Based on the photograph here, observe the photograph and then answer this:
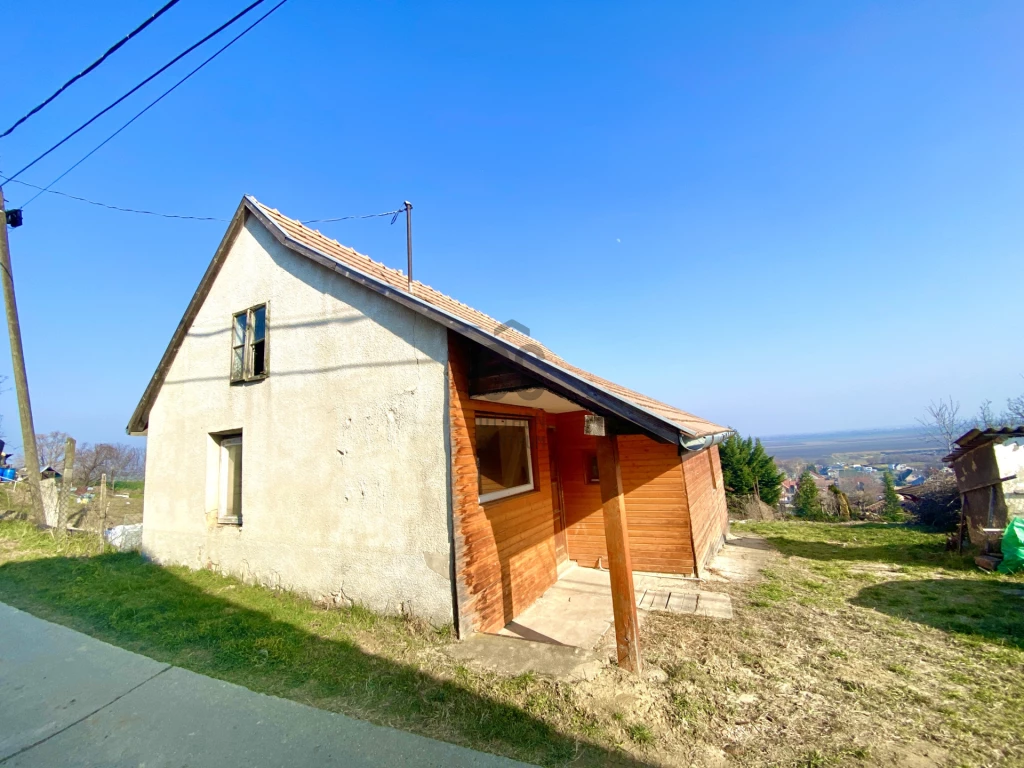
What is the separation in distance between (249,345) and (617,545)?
6684 millimetres

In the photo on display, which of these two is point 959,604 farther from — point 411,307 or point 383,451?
point 411,307

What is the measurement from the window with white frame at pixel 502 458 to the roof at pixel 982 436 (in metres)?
8.04

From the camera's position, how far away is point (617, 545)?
415 centimetres

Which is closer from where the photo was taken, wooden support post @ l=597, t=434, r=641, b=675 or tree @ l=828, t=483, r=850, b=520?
wooden support post @ l=597, t=434, r=641, b=675

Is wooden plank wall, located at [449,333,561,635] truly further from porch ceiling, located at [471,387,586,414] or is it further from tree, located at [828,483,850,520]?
tree, located at [828,483,850,520]

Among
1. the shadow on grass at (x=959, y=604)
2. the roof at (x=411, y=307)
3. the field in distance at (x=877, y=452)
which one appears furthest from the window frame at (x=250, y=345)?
the field in distance at (x=877, y=452)

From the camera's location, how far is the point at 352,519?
5508 mm

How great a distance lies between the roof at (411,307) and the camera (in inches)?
149

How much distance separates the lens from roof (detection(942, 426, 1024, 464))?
7.23 meters

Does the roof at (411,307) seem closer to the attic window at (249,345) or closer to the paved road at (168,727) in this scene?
the attic window at (249,345)

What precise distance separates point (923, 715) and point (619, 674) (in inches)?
89.8

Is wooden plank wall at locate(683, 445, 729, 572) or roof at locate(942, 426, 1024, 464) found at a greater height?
roof at locate(942, 426, 1024, 464)

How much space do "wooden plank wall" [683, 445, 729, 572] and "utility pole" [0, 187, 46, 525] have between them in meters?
15.5

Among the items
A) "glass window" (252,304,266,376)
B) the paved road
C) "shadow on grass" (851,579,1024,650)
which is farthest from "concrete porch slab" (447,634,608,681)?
"glass window" (252,304,266,376)
